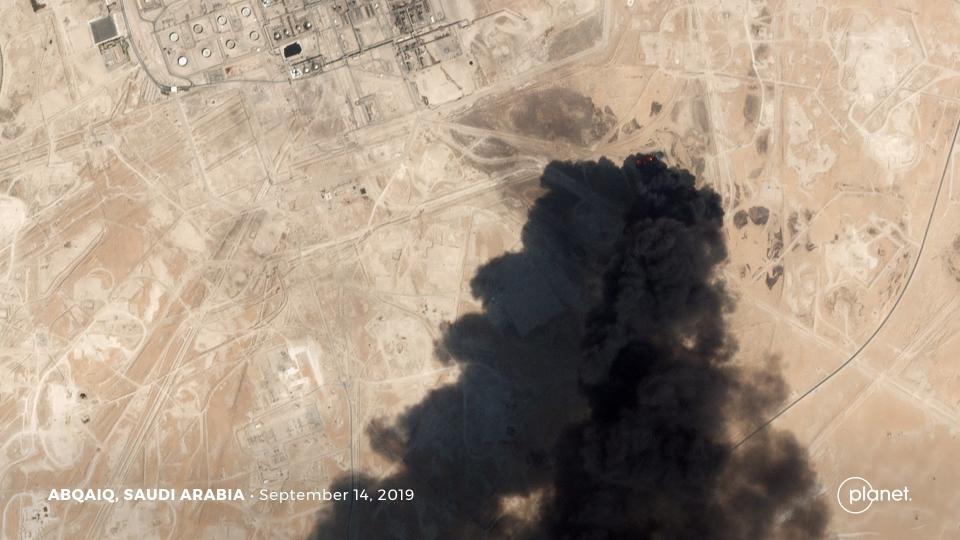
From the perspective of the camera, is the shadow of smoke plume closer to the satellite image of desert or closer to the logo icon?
the satellite image of desert

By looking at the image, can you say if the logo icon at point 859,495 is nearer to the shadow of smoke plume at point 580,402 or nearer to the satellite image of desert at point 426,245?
the satellite image of desert at point 426,245

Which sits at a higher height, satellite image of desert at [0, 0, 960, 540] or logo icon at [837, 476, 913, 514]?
satellite image of desert at [0, 0, 960, 540]

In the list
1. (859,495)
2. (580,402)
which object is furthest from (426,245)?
(859,495)

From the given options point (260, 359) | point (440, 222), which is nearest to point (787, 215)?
point (440, 222)

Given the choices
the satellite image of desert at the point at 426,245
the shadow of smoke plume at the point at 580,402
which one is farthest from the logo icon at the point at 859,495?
the shadow of smoke plume at the point at 580,402

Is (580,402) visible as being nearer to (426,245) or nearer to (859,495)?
(426,245)

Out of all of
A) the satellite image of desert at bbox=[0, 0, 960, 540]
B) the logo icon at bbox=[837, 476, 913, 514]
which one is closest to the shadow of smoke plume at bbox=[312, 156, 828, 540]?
the satellite image of desert at bbox=[0, 0, 960, 540]
